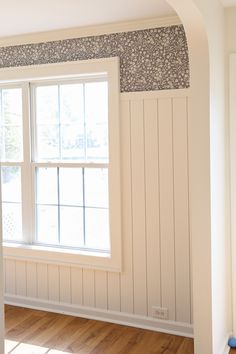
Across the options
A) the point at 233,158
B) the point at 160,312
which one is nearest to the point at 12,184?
the point at 160,312

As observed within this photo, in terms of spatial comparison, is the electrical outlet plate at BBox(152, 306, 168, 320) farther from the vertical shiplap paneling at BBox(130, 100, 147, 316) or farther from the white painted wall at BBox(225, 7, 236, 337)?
the white painted wall at BBox(225, 7, 236, 337)

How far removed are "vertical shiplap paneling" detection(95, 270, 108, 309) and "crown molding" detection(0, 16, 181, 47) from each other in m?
1.99

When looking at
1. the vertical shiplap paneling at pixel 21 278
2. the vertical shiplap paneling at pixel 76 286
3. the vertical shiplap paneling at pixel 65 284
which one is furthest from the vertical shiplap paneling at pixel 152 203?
the vertical shiplap paneling at pixel 21 278

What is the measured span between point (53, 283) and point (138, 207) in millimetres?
1111

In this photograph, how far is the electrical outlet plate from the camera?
3.17 meters

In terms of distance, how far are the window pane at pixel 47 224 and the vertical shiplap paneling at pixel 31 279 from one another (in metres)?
0.25

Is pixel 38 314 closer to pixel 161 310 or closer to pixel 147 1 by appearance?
pixel 161 310

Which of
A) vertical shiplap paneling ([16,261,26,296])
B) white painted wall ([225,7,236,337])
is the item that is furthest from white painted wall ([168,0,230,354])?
vertical shiplap paneling ([16,261,26,296])

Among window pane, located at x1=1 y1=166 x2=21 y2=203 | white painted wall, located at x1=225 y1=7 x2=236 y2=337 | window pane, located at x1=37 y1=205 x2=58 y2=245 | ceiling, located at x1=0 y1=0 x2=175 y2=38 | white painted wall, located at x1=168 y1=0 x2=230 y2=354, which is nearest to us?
white painted wall, located at x1=168 y1=0 x2=230 y2=354

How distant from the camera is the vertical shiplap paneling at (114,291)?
3322mm

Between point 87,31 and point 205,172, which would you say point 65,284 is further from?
point 87,31

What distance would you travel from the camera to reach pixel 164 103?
3.06m

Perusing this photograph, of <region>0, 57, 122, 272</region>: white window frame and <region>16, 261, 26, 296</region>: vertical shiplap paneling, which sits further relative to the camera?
<region>16, 261, 26, 296</region>: vertical shiplap paneling

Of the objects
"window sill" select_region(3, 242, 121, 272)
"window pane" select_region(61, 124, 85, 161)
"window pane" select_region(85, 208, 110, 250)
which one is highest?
"window pane" select_region(61, 124, 85, 161)
